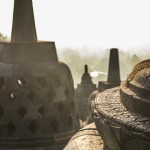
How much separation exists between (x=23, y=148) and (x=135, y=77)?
3.19 meters

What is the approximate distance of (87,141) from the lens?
3.70 meters

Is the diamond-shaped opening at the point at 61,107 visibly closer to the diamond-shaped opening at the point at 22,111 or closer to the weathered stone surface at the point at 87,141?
the diamond-shaped opening at the point at 22,111

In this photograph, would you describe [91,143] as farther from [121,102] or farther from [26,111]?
[26,111]

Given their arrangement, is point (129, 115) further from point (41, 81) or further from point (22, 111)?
point (22, 111)

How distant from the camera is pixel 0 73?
5.63m

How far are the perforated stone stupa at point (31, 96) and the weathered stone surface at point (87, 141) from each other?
5.55 ft

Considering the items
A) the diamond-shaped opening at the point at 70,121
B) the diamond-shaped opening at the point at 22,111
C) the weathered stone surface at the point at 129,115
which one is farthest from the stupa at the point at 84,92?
the weathered stone surface at the point at 129,115

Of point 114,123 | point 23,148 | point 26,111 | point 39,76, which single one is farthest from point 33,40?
point 114,123

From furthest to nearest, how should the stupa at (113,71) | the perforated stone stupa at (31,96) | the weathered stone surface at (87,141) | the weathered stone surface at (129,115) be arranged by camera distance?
1. the stupa at (113,71)
2. the perforated stone stupa at (31,96)
3. the weathered stone surface at (87,141)
4. the weathered stone surface at (129,115)

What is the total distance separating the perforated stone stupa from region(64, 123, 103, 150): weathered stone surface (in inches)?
66.6

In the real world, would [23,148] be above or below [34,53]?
below

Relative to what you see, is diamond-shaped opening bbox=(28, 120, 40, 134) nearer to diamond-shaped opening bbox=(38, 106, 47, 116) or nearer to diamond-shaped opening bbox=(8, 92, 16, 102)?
diamond-shaped opening bbox=(38, 106, 47, 116)

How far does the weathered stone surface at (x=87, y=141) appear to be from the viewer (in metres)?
3.56

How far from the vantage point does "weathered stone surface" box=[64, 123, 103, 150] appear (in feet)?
11.7
